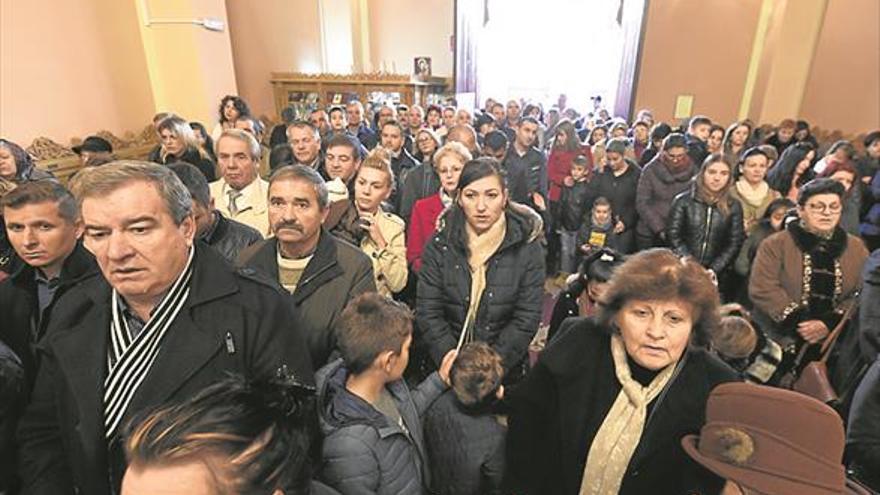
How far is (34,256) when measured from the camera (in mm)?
1830

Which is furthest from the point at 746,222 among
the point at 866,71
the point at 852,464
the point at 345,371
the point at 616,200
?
the point at 866,71

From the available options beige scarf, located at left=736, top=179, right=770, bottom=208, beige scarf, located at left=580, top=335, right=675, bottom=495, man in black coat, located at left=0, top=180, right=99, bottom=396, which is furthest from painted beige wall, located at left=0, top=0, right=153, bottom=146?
beige scarf, located at left=736, top=179, right=770, bottom=208

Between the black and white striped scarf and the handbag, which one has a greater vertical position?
the black and white striped scarf

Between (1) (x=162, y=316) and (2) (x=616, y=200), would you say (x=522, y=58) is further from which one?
(1) (x=162, y=316)

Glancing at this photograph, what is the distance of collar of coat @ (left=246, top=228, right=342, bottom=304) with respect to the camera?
6.17 feet

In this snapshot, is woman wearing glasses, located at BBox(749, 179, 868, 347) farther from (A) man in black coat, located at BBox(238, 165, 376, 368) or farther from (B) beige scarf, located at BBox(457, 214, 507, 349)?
(A) man in black coat, located at BBox(238, 165, 376, 368)

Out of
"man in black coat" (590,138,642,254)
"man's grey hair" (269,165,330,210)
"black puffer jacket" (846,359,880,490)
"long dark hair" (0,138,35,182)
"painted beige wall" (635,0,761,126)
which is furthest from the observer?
"painted beige wall" (635,0,761,126)

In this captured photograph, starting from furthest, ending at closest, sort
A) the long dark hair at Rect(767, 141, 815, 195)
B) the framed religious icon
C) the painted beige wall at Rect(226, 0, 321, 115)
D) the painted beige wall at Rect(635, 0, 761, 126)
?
the framed religious icon, the painted beige wall at Rect(635, 0, 761, 126), the painted beige wall at Rect(226, 0, 321, 115), the long dark hair at Rect(767, 141, 815, 195)

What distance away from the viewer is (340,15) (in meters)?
10.8

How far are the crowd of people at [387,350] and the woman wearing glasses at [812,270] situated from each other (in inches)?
0.4

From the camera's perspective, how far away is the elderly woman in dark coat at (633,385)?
1361 millimetres

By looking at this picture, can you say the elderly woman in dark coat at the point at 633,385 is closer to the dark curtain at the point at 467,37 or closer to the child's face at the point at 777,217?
the child's face at the point at 777,217

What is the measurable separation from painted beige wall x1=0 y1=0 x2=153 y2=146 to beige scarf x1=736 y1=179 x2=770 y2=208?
22.2 ft

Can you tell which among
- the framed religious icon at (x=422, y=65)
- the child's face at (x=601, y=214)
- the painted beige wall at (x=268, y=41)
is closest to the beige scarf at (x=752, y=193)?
the child's face at (x=601, y=214)
